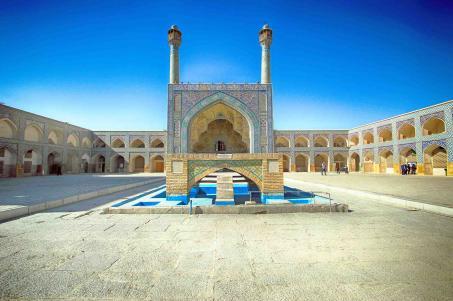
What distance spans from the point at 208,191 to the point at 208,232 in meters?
6.41

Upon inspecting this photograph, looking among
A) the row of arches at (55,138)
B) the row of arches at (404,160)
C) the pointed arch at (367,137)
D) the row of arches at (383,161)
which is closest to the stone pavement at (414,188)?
the row of arches at (404,160)

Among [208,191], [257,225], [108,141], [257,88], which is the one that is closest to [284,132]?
[257,88]

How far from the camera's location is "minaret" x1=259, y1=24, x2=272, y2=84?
15586mm

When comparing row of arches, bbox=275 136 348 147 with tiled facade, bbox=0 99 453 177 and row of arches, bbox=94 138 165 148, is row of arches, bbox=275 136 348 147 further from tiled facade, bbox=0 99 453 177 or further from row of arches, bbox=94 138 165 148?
row of arches, bbox=94 138 165 148

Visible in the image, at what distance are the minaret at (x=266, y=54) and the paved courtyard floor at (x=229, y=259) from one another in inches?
537

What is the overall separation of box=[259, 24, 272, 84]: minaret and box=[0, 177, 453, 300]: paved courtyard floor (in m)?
13.6

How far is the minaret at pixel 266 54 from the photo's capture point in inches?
614

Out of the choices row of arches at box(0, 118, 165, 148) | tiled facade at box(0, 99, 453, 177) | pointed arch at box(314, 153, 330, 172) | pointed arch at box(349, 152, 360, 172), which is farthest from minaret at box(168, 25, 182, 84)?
pointed arch at box(349, 152, 360, 172)

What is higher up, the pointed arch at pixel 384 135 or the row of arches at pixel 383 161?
the pointed arch at pixel 384 135

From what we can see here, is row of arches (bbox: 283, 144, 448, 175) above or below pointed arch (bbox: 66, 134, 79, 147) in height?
below

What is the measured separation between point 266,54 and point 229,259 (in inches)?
637

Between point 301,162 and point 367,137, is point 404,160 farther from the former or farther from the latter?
point 301,162

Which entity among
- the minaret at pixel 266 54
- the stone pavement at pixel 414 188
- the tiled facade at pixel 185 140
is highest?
the minaret at pixel 266 54

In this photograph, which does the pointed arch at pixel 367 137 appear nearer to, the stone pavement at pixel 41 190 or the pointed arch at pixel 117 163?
the stone pavement at pixel 41 190
